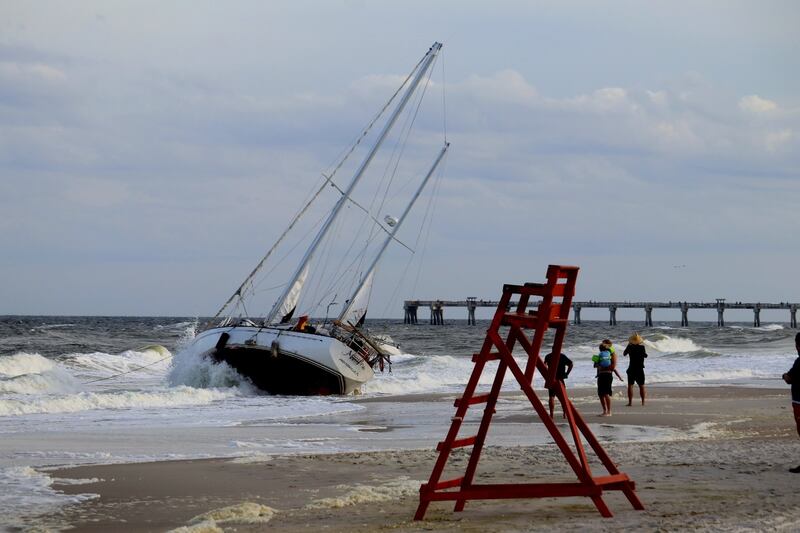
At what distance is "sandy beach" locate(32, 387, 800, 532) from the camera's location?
318 inches

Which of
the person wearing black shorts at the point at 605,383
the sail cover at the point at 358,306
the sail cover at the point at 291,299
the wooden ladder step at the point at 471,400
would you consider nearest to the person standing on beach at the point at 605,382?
the person wearing black shorts at the point at 605,383

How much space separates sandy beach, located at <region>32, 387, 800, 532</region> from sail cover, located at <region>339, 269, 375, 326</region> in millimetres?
15217

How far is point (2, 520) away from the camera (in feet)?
28.9

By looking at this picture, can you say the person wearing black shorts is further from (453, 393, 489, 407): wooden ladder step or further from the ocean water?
(453, 393, 489, 407): wooden ladder step

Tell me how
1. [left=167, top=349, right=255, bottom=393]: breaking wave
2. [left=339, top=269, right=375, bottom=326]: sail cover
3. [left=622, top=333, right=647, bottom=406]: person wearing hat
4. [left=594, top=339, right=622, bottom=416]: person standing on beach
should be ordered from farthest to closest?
[left=339, top=269, right=375, bottom=326]: sail cover < [left=167, top=349, right=255, bottom=393]: breaking wave < [left=622, top=333, right=647, bottom=406]: person wearing hat < [left=594, top=339, right=622, bottom=416]: person standing on beach

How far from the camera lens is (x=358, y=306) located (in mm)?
31203

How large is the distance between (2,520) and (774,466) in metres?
7.61

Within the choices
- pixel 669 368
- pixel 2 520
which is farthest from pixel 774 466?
pixel 669 368

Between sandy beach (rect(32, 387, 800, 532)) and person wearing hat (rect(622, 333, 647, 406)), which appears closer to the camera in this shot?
sandy beach (rect(32, 387, 800, 532))

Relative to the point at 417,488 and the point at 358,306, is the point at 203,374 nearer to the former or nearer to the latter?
the point at 358,306

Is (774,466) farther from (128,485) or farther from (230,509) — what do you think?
(128,485)

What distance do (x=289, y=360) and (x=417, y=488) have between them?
57.1 ft

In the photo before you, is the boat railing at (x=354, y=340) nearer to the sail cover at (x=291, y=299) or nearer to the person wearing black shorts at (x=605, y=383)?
the sail cover at (x=291, y=299)

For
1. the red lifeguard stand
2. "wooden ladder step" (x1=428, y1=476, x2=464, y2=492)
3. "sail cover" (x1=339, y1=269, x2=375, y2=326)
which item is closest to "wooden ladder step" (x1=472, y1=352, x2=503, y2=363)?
the red lifeguard stand
